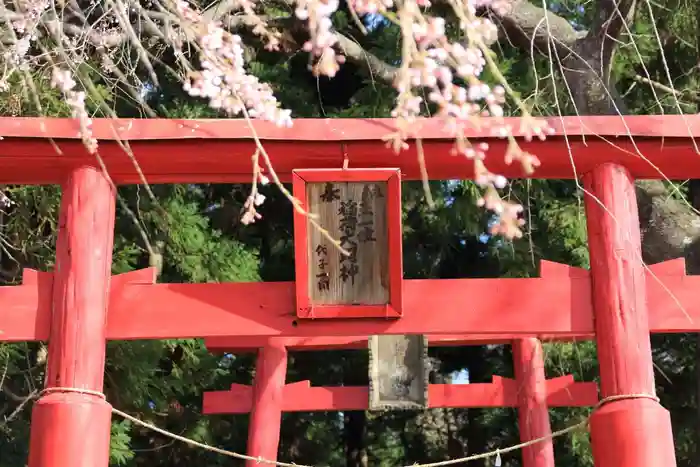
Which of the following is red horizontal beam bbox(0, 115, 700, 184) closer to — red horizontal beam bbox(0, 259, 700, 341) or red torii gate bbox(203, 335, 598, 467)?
red horizontal beam bbox(0, 259, 700, 341)

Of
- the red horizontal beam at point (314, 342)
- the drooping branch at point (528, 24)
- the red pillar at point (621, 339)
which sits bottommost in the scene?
the red pillar at point (621, 339)

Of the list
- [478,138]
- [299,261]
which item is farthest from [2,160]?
[478,138]

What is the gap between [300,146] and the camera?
3.16 meters

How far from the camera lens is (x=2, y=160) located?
319cm

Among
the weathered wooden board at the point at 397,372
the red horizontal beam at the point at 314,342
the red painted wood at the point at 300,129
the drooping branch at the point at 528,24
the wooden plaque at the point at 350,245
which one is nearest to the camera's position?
the red painted wood at the point at 300,129

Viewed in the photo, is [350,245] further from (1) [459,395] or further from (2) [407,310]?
(1) [459,395]

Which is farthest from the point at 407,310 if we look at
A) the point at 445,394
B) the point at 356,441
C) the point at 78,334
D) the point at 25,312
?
the point at 356,441

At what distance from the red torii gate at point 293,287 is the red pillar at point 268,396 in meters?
2.81

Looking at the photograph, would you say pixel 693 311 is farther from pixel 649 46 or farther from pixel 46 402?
pixel 649 46

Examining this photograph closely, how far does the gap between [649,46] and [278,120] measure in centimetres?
495

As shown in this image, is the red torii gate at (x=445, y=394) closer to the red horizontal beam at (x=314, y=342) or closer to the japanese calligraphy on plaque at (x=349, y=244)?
the red horizontal beam at (x=314, y=342)

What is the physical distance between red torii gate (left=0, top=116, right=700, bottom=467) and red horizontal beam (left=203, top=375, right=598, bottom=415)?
284cm

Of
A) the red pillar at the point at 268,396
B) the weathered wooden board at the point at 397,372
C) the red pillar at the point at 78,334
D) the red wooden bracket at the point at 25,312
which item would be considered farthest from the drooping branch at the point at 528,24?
the red wooden bracket at the point at 25,312

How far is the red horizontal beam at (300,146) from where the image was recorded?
3.12 metres
